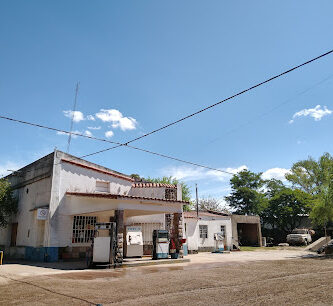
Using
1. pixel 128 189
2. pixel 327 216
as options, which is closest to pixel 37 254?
pixel 128 189

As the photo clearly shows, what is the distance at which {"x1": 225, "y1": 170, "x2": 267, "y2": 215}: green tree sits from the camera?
44.8 meters

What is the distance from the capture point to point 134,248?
16141mm

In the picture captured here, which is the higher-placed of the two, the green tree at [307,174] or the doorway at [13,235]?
the green tree at [307,174]

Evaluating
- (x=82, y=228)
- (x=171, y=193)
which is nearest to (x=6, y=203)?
(x=82, y=228)

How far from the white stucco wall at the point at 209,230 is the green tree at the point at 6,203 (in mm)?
11936

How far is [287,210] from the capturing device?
38.4m

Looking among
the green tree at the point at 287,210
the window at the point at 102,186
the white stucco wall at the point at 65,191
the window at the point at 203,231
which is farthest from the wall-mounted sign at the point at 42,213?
the green tree at the point at 287,210

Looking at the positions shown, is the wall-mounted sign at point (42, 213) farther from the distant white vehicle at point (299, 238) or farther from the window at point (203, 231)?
the distant white vehicle at point (299, 238)

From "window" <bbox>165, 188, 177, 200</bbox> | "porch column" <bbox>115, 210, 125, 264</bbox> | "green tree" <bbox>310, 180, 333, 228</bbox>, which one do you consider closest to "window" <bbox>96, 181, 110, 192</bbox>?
"window" <bbox>165, 188, 177, 200</bbox>

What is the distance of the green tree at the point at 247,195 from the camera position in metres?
44.8

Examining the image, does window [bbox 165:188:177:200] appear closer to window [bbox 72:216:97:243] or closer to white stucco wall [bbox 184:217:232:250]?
white stucco wall [bbox 184:217:232:250]

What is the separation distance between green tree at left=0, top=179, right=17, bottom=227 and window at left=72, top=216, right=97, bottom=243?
5232mm

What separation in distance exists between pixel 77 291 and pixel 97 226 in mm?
6052

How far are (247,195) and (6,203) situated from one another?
117 ft
